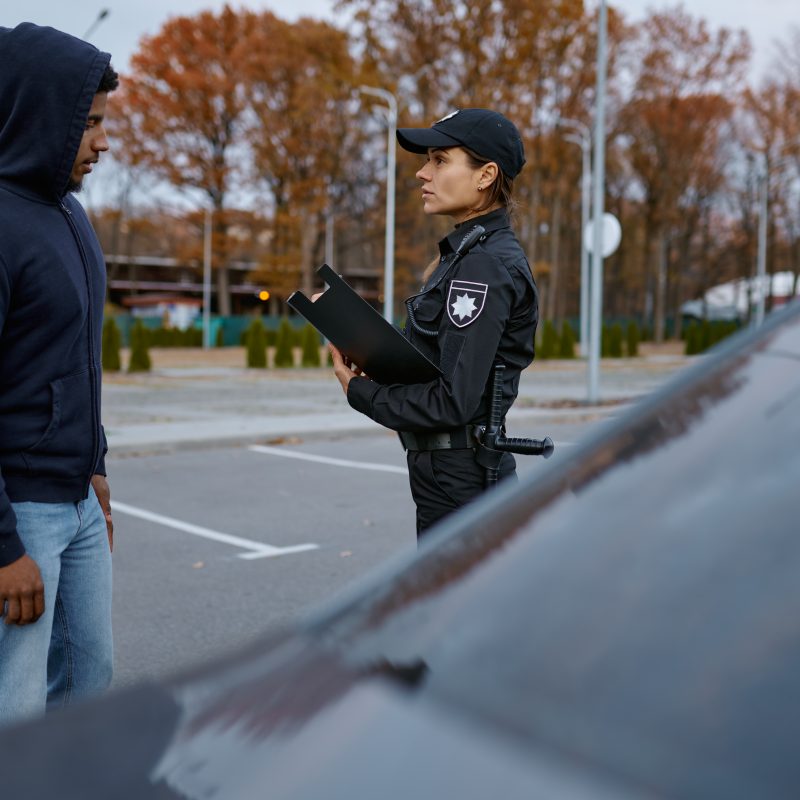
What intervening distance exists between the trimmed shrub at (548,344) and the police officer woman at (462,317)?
110 ft

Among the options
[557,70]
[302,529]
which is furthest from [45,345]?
[557,70]

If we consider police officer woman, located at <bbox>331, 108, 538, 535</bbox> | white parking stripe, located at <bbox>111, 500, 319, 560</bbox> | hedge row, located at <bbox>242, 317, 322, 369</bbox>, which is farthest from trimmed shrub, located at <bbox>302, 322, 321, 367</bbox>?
police officer woman, located at <bbox>331, 108, 538, 535</bbox>

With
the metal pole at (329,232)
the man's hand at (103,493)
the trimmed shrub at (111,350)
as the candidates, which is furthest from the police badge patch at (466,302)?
the metal pole at (329,232)

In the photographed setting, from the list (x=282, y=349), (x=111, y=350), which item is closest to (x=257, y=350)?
(x=282, y=349)

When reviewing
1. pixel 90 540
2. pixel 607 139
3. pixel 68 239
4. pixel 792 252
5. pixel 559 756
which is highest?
pixel 607 139

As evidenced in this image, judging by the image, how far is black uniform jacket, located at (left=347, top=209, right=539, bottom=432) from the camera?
2711 millimetres

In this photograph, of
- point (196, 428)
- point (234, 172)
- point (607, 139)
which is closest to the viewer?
point (196, 428)

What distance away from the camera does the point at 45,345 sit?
95.4 inches

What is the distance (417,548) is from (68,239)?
5.42 ft

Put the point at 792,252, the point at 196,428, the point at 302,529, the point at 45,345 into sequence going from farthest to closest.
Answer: the point at 792,252 < the point at 196,428 < the point at 302,529 < the point at 45,345

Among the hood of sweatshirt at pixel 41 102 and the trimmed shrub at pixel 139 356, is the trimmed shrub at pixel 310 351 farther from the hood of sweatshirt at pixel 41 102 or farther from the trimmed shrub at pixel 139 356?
the hood of sweatshirt at pixel 41 102

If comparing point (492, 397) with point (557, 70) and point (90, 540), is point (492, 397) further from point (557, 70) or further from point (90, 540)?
point (557, 70)

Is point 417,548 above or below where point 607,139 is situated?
below

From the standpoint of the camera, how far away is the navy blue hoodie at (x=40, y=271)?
Answer: 7.75 feet
